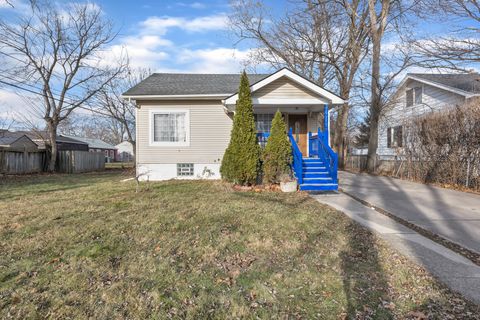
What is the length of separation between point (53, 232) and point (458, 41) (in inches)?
594

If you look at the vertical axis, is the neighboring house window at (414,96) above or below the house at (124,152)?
above

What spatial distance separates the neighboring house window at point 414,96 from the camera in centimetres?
1834

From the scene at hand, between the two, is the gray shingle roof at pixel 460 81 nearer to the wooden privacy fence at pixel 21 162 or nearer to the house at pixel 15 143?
the wooden privacy fence at pixel 21 162

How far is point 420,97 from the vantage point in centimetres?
1823

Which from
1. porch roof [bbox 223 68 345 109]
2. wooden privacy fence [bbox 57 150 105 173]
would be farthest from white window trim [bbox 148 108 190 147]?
wooden privacy fence [bbox 57 150 105 173]

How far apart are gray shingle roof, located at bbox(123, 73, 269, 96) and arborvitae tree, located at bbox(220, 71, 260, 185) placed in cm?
233

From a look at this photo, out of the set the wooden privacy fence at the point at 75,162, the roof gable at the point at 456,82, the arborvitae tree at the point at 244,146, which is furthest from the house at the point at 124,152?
the arborvitae tree at the point at 244,146

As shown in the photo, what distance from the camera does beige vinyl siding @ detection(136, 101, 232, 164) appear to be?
11.4 m

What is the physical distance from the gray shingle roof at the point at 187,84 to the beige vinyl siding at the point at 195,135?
479mm

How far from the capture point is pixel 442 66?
12172 millimetres

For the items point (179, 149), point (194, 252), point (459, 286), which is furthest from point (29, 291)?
point (179, 149)

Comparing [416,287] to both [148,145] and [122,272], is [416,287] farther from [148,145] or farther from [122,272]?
[148,145]

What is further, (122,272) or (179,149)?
(179,149)

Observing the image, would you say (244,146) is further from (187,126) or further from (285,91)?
(187,126)
